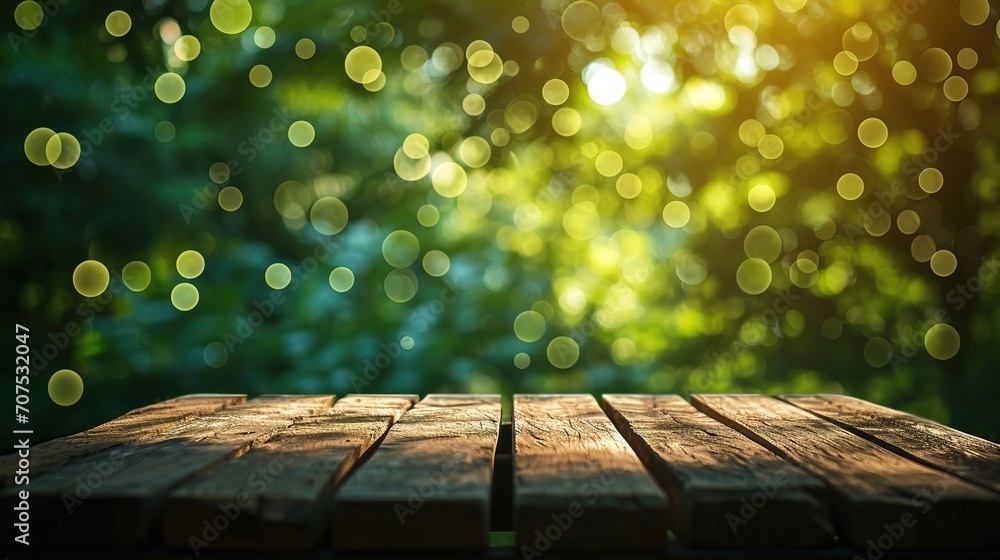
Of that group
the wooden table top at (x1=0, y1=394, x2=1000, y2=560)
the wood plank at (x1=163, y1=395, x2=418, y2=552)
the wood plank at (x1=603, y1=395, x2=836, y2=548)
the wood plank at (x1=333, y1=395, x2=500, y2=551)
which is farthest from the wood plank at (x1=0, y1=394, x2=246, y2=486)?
the wood plank at (x1=603, y1=395, x2=836, y2=548)

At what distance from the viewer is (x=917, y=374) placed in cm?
252

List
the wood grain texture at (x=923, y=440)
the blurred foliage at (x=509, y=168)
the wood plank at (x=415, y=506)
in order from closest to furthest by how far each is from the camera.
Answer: the wood plank at (x=415, y=506)
the wood grain texture at (x=923, y=440)
the blurred foliage at (x=509, y=168)

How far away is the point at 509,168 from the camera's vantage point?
2.65m

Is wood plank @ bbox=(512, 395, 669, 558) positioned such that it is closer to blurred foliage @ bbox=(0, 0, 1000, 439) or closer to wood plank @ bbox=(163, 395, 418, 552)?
wood plank @ bbox=(163, 395, 418, 552)

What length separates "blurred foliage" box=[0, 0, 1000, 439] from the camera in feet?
7.81

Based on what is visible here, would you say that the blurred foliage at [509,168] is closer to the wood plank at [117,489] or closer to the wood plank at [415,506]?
the wood plank at [117,489]

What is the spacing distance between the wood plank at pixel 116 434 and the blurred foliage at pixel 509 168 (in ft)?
3.78

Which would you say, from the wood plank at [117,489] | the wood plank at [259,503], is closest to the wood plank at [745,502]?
the wood plank at [259,503]

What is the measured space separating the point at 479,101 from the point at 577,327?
1053 mm

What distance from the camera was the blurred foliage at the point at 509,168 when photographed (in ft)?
7.81

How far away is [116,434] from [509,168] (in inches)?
71.6

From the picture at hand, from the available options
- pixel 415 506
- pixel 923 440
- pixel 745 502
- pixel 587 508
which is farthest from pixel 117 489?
pixel 923 440

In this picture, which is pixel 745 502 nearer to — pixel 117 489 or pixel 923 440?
pixel 923 440

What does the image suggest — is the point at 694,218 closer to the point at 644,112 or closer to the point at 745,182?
the point at 745,182
